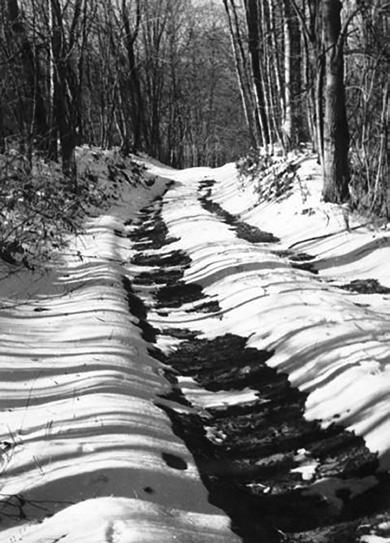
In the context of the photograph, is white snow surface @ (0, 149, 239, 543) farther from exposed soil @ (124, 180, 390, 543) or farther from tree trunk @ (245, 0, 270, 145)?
tree trunk @ (245, 0, 270, 145)

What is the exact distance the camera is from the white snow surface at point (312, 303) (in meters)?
3.89

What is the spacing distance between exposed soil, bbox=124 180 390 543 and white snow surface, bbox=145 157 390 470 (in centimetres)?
13

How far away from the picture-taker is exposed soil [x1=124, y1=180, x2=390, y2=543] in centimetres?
288

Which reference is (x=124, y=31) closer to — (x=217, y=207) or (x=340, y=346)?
(x=217, y=207)

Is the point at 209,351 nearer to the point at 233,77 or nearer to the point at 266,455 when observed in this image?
the point at 266,455

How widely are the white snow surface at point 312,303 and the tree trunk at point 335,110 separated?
1.55 ft

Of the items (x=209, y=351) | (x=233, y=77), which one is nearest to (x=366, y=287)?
(x=209, y=351)

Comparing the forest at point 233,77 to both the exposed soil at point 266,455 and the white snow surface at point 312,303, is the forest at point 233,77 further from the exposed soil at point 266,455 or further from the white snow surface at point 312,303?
the exposed soil at point 266,455

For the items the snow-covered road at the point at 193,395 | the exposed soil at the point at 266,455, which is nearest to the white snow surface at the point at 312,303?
the snow-covered road at the point at 193,395

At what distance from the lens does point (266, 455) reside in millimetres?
3582

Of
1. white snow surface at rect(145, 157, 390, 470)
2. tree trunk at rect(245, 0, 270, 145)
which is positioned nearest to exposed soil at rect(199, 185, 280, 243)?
white snow surface at rect(145, 157, 390, 470)

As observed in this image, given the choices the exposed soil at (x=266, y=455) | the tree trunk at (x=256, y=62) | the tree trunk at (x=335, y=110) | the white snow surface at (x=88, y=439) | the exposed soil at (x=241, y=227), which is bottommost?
the exposed soil at (x=266, y=455)

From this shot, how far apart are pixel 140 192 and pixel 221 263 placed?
1126 centimetres

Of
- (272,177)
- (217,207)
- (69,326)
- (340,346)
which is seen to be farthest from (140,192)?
(340,346)
